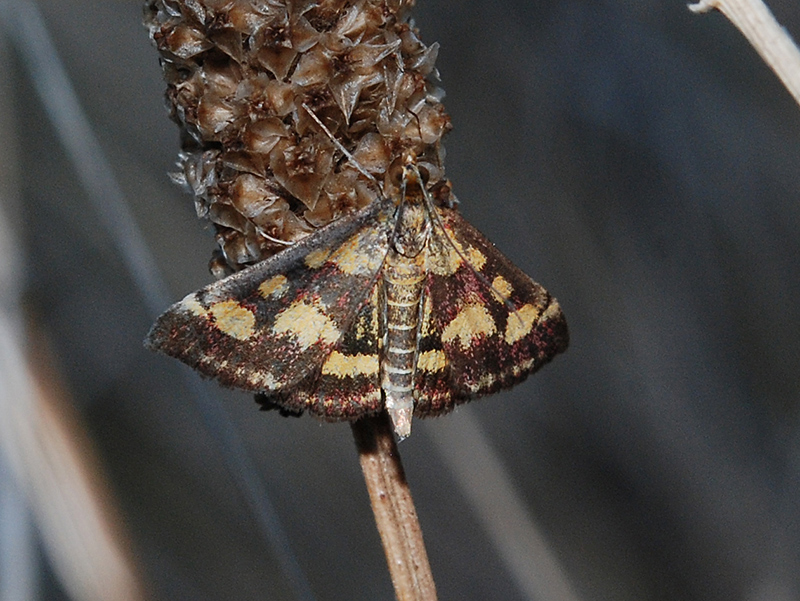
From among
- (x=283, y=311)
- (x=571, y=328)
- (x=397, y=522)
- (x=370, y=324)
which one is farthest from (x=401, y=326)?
(x=571, y=328)

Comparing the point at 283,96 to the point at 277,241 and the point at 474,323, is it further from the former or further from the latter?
the point at 474,323

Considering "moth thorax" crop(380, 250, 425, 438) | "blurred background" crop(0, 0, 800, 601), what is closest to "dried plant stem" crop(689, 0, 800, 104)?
"moth thorax" crop(380, 250, 425, 438)

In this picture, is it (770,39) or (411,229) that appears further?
(411,229)

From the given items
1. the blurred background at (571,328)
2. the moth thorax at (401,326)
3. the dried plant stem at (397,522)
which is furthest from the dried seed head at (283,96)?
the blurred background at (571,328)

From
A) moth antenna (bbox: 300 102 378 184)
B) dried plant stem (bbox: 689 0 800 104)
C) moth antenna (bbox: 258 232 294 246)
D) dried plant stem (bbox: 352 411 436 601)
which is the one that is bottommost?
dried plant stem (bbox: 352 411 436 601)

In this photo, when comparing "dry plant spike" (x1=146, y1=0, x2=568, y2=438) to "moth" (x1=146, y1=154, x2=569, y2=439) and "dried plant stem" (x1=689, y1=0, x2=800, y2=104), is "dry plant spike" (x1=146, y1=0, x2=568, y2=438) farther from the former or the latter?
"dried plant stem" (x1=689, y1=0, x2=800, y2=104)

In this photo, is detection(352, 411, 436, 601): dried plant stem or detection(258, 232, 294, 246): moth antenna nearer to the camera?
detection(352, 411, 436, 601): dried plant stem
